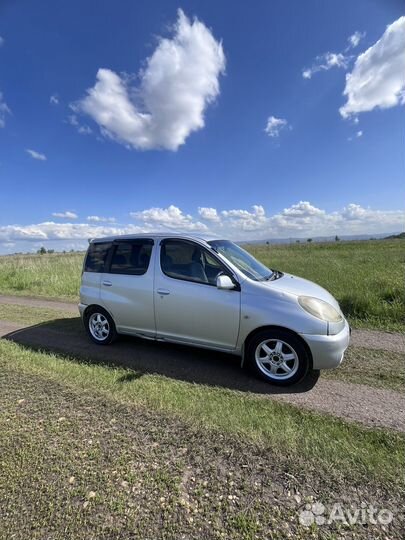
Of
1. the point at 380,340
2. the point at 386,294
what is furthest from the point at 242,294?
the point at 386,294

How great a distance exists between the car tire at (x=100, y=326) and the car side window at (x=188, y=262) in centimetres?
157

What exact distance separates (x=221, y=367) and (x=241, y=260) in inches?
65.5

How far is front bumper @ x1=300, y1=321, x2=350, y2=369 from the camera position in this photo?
3.41m

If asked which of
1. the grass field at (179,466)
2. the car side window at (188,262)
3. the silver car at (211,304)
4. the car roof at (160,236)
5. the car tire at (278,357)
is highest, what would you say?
the car roof at (160,236)

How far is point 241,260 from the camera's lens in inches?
173

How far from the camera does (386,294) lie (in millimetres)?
6641

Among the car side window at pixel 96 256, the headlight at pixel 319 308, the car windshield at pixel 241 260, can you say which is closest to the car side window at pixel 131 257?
the car side window at pixel 96 256

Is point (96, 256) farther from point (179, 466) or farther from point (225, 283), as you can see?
point (179, 466)

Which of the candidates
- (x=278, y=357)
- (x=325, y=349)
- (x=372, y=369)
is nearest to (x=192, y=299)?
(x=278, y=357)

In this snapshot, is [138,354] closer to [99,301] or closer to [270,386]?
[99,301]

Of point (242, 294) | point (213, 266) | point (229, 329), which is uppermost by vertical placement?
point (213, 266)

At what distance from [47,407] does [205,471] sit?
1.94 metres

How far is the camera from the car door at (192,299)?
384 cm

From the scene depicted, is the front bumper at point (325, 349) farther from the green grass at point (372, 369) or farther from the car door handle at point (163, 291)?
the car door handle at point (163, 291)
